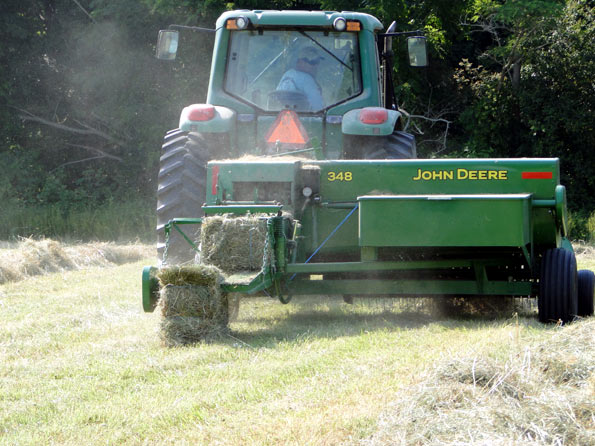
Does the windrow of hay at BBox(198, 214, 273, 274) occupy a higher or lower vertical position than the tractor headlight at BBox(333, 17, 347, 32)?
lower

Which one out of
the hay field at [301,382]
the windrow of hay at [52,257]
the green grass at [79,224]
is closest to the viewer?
the hay field at [301,382]

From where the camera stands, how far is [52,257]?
11.2 meters

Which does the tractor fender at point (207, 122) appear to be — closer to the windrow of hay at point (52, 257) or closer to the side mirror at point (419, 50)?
the side mirror at point (419, 50)

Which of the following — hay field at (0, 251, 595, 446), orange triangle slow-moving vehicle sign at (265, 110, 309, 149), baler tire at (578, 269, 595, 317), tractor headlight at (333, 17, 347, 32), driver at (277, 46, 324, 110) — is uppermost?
tractor headlight at (333, 17, 347, 32)

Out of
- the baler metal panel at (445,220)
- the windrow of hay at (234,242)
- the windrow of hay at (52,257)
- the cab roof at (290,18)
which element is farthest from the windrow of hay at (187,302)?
the windrow of hay at (52,257)

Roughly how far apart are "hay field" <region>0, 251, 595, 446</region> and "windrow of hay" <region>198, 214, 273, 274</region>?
492 mm

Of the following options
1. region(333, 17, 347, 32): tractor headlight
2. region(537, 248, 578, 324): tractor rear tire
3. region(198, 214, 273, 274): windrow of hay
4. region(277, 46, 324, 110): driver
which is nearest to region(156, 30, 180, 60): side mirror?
region(277, 46, 324, 110): driver

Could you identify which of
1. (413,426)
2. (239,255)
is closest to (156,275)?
(239,255)

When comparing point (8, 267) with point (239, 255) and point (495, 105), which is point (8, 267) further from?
point (495, 105)

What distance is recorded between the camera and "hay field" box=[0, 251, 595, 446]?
3492 mm

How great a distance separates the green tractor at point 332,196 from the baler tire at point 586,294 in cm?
2

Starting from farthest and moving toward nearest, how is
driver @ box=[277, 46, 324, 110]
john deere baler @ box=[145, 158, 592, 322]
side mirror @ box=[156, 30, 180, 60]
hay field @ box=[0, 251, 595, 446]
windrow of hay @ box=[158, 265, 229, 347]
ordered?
side mirror @ box=[156, 30, 180, 60] → driver @ box=[277, 46, 324, 110] → john deere baler @ box=[145, 158, 592, 322] → windrow of hay @ box=[158, 265, 229, 347] → hay field @ box=[0, 251, 595, 446]

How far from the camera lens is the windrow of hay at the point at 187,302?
18.4 feet

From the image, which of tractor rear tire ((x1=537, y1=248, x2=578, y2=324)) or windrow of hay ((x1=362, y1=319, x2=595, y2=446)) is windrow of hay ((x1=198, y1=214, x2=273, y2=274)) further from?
windrow of hay ((x1=362, y1=319, x2=595, y2=446))
